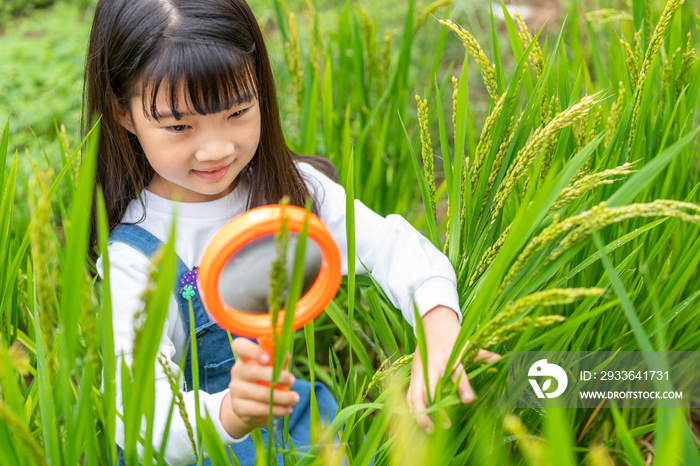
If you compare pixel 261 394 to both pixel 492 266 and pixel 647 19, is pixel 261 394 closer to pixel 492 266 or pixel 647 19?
pixel 492 266

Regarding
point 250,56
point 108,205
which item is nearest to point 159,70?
point 250,56

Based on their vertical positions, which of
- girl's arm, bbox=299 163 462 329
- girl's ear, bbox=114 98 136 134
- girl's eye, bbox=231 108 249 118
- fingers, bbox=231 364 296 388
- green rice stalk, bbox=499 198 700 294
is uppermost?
girl's eye, bbox=231 108 249 118

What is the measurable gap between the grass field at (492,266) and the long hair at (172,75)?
0.10m

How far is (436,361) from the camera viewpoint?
0.73 m

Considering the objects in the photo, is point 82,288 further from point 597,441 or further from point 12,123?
point 12,123

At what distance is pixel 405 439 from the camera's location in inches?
25.3

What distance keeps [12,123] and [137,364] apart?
2411mm

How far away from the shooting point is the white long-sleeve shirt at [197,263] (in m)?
0.78

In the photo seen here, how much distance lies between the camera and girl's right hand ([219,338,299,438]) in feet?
1.92

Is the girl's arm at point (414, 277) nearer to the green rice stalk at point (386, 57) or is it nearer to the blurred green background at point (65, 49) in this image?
the green rice stalk at point (386, 57)

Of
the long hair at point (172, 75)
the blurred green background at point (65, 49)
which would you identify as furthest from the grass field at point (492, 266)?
the blurred green background at point (65, 49)

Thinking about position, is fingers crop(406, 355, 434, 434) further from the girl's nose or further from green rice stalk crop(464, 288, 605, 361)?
the girl's nose

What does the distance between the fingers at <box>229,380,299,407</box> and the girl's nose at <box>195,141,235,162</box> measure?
1.38 ft

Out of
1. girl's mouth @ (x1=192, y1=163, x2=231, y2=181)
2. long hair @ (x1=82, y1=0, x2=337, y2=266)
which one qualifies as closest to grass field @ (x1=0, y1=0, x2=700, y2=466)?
long hair @ (x1=82, y1=0, x2=337, y2=266)
